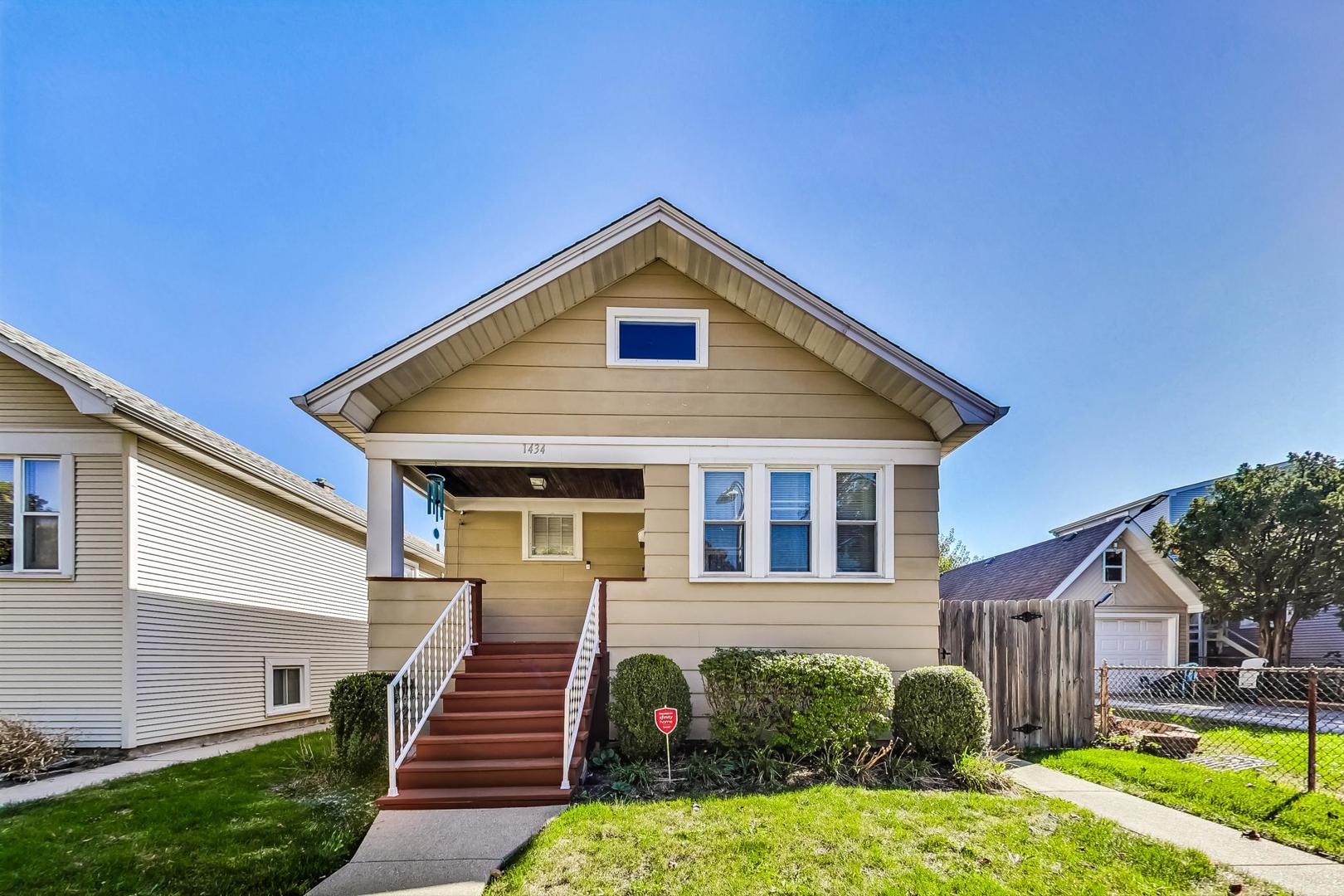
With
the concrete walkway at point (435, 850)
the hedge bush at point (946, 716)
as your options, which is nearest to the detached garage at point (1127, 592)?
the hedge bush at point (946, 716)

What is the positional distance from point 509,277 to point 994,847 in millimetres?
7081

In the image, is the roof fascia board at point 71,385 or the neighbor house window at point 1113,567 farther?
the neighbor house window at point 1113,567

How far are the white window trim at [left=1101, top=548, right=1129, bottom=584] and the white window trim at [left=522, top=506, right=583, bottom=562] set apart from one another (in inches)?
552

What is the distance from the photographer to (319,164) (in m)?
12.4

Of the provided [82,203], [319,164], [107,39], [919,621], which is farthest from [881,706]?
[82,203]

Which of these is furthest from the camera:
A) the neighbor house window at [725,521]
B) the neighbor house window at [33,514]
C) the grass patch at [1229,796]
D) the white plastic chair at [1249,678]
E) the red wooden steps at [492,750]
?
the white plastic chair at [1249,678]

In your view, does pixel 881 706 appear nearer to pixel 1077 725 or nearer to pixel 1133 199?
pixel 1077 725

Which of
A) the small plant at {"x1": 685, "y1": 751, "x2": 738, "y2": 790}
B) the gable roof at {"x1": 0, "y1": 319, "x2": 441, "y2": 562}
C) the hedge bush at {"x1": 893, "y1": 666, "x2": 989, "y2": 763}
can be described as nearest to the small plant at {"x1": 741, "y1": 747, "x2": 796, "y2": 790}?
the small plant at {"x1": 685, "y1": 751, "x2": 738, "y2": 790}

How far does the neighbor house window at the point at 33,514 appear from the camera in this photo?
28.2ft

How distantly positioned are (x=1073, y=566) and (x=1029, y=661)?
938 cm

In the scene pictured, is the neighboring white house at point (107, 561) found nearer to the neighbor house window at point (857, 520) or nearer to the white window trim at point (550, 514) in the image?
the white window trim at point (550, 514)

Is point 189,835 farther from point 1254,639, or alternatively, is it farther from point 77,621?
point 1254,639

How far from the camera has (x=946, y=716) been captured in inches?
261

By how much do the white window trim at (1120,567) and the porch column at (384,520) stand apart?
664 inches
